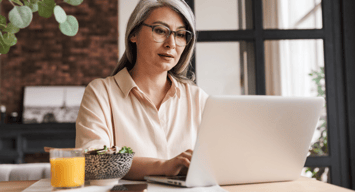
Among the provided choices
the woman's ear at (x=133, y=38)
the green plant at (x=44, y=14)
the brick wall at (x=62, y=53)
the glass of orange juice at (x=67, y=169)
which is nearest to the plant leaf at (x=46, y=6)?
the green plant at (x=44, y=14)

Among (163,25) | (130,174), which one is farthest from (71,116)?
(130,174)

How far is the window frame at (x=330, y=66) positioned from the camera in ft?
6.30

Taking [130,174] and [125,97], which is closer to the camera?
[130,174]

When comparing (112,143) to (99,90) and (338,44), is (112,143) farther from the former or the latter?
(338,44)

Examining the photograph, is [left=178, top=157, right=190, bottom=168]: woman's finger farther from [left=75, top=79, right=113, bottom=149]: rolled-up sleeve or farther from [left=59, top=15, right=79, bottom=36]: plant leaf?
[left=59, top=15, right=79, bottom=36]: plant leaf

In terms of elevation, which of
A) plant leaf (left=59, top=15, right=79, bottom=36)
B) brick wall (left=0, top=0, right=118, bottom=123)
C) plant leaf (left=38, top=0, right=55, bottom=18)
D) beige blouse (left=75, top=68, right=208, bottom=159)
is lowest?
beige blouse (left=75, top=68, right=208, bottom=159)

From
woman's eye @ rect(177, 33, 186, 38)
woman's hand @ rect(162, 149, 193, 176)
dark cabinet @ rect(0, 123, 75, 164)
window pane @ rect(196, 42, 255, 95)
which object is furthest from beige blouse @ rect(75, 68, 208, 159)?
dark cabinet @ rect(0, 123, 75, 164)

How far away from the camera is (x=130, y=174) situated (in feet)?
3.10

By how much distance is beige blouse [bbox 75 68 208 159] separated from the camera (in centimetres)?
125

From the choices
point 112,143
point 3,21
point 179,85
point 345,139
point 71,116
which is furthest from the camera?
point 71,116

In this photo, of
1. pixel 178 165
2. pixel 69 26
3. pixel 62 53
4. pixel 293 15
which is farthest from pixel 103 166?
pixel 62 53

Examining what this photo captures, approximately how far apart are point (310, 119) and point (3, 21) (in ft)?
2.91

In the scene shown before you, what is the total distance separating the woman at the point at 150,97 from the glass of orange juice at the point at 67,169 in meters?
0.38

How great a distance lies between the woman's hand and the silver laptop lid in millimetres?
109
